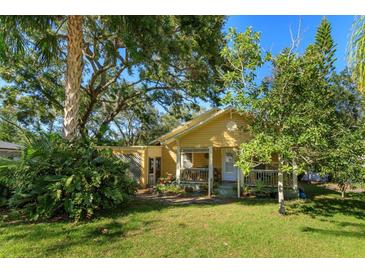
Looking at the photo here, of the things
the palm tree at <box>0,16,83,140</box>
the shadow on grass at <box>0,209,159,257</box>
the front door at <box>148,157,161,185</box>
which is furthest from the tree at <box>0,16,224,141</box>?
the shadow on grass at <box>0,209,159,257</box>

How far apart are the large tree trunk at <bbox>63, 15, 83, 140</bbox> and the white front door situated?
975 cm

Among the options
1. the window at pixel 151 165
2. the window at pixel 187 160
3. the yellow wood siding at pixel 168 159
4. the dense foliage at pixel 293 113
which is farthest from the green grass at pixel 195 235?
the yellow wood siding at pixel 168 159

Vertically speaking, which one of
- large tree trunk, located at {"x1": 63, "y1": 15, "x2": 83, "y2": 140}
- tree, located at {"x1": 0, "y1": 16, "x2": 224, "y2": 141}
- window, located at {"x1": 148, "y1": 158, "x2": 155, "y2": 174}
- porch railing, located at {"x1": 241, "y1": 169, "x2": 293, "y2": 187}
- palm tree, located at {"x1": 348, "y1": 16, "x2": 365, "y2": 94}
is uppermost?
tree, located at {"x1": 0, "y1": 16, "x2": 224, "y2": 141}

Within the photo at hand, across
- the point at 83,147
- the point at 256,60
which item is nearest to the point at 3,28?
the point at 83,147

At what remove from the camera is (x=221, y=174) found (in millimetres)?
15172

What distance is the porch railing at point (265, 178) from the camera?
39.9 feet

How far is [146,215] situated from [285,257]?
14.9 feet

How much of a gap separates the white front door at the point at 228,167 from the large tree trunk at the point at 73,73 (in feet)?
32.0

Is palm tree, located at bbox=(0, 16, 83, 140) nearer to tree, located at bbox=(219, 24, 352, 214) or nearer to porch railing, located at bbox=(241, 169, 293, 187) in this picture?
tree, located at bbox=(219, 24, 352, 214)

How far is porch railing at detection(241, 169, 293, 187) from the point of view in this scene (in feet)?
39.9

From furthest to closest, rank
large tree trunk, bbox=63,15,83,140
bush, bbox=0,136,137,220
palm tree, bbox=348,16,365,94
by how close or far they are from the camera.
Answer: large tree trunk, bbox=63,15,83,140
bush, bbox=0,136,137,220
palm tree, bbox=348,16,365,94

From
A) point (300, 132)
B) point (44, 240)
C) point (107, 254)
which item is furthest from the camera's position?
point (300, 132)

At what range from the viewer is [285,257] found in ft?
15.5

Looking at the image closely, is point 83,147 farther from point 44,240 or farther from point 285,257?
point 285,257
